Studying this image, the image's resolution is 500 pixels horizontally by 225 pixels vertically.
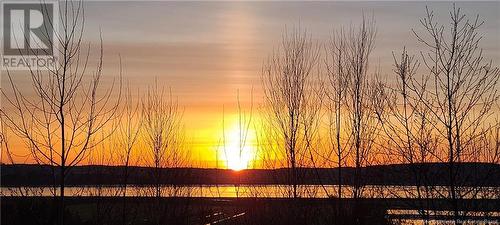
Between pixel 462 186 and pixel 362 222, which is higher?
pixel 462 186

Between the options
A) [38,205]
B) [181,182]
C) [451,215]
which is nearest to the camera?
[451,215]

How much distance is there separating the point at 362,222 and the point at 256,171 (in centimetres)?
249

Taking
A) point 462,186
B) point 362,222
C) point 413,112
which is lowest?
point 362,222

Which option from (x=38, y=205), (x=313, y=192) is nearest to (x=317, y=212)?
(x=313, y=192)

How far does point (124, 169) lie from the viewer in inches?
503

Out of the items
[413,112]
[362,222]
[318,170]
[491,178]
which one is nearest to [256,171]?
[318,170]

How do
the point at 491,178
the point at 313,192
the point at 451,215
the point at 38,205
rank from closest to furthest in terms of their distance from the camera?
the point at 491,178
the point at 451,215
the point at 313,192
the point at 38,205

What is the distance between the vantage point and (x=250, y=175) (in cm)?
1247

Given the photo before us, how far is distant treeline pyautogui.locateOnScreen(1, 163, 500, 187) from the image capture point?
9.33m

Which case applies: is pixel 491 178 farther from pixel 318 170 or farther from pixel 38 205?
pixel 38 205

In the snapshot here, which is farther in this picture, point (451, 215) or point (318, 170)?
point (318, 170)

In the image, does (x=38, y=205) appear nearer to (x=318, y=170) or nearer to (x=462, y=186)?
(x=318, y=170)

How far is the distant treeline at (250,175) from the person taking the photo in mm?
9328

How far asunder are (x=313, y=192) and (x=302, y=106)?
1.93 m
